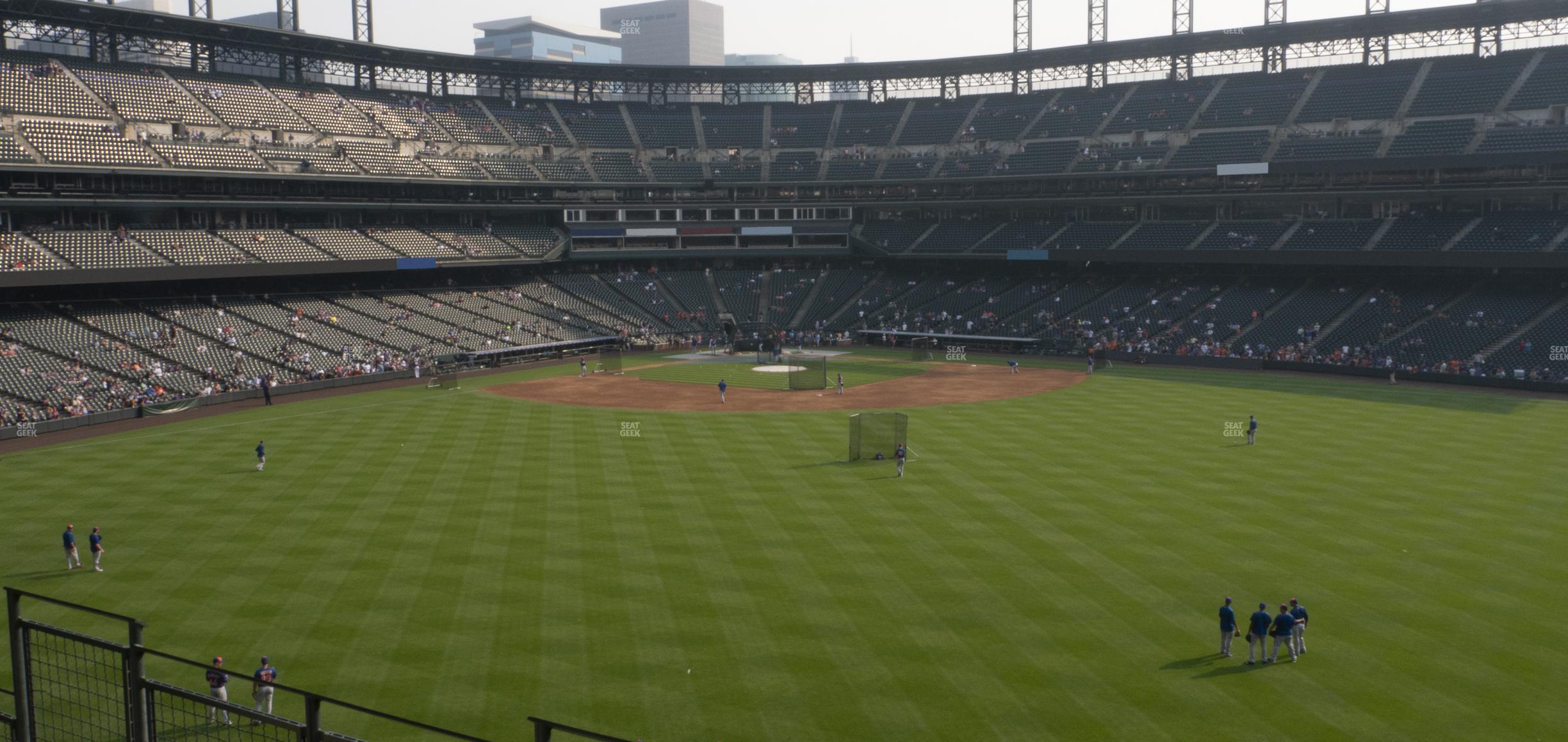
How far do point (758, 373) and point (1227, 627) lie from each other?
50.5 m

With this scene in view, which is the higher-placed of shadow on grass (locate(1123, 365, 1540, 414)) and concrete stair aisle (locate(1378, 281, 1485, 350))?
concrete stair aisle (locate(1378, 281, 1485, 350))

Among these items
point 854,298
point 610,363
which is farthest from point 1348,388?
point 854,298

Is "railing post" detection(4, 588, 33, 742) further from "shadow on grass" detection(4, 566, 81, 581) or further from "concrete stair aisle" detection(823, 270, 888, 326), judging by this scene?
"concrete stair aisle" detection(823, 270, 888, 326)

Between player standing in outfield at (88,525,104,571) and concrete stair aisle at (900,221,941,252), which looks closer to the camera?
player standing in outfield at (88,525,104,571)

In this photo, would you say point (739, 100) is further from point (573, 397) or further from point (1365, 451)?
point (1365, 451)

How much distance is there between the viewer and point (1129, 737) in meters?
18.2

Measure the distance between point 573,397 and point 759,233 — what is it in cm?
4479

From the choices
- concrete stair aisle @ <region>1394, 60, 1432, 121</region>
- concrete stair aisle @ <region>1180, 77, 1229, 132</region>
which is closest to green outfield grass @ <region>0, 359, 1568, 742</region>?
concrete stair aisle @ <region>1394, 60, 1432, 121</region>

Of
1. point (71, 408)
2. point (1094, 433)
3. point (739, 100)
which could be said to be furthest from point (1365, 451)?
point (739, 100)

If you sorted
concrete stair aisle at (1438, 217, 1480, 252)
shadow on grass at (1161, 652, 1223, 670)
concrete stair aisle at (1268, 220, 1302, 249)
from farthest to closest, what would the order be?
1. concrete stair aisle at (1268, 220, 1302, 249)
2. concrete stair aisle at (1438, 217, 1480, 252)
3. shadow on grass at (1161, 652, 1223, 670)

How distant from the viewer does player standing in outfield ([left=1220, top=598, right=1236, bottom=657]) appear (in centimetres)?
2122

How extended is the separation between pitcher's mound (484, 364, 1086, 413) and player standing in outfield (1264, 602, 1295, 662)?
3356 centimetres

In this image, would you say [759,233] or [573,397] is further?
[759,233]

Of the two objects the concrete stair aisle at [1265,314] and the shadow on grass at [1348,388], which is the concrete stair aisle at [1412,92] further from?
the shadow on grass at [1348,388]
